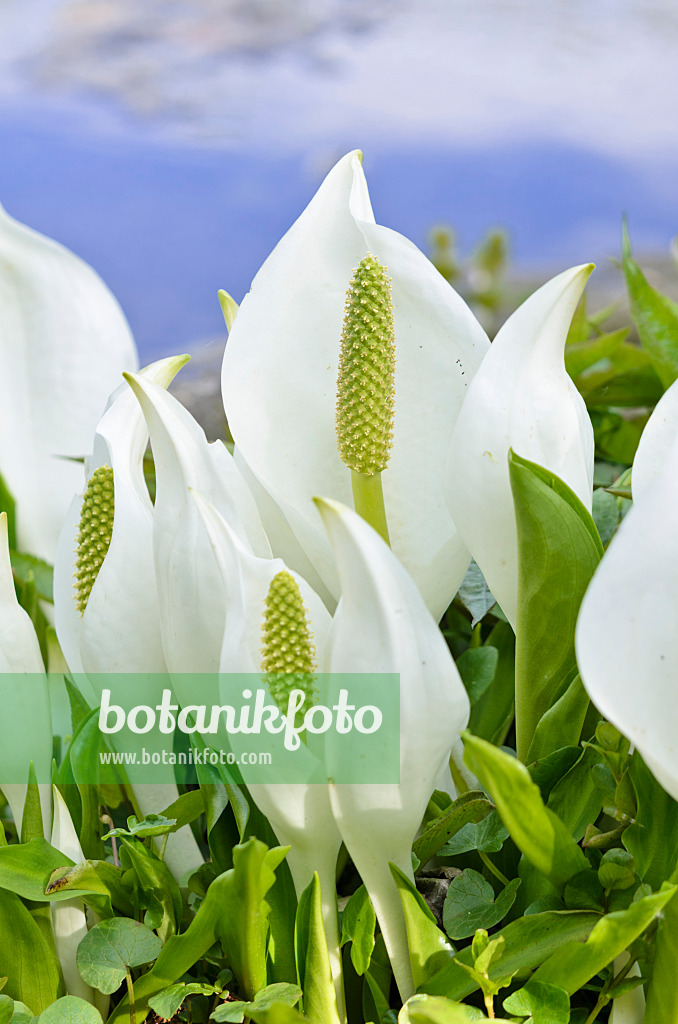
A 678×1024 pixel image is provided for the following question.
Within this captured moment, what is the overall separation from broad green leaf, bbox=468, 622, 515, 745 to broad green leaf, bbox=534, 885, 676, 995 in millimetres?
100

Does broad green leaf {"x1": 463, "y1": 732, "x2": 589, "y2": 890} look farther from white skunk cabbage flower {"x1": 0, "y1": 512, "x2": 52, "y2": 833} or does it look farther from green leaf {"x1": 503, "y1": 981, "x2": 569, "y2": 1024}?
white skunk cabbage flower {"x1": 0, "y1": 512, "x2": 52, "y2": 833}

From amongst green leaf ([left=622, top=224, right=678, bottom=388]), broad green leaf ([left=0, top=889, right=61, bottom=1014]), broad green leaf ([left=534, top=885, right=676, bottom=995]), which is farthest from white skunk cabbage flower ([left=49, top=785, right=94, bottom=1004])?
green leaf ([left=622, top=224, right=678, bottom=388])

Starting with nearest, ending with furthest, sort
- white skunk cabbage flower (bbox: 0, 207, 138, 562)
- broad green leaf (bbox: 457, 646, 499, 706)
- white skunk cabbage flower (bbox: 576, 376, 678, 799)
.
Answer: white skunk cabbage flower (bbox: 576, 376, 678, 799)
broad green leaf (bbox: 457, 646, 499, 706)
white skunk cabbage flower (bbox: 0, 207, 138, 562)

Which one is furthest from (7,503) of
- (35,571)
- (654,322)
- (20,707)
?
(654,322)

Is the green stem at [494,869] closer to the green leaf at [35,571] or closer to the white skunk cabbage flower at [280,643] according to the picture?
the white skunk cabbage flower at [280,643]

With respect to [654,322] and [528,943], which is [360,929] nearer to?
[528,943]

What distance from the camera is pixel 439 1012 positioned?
0.16 metres

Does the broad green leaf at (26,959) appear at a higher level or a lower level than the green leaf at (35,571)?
lower

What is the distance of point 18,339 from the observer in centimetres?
40

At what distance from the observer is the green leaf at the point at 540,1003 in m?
0.17

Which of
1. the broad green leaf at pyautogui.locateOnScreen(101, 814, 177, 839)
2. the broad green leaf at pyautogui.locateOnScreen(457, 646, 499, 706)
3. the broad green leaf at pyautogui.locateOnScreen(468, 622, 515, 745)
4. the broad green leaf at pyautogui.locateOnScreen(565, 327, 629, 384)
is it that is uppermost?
the broad green leaf at pyautogui.locateOnScreen(565, 327, 629, 384)

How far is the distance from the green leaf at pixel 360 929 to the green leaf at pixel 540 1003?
3 cm

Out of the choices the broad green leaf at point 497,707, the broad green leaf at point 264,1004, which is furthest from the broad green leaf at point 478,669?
the broad green leaf at point 264,1004

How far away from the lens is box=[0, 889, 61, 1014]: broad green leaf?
8.1 inches
